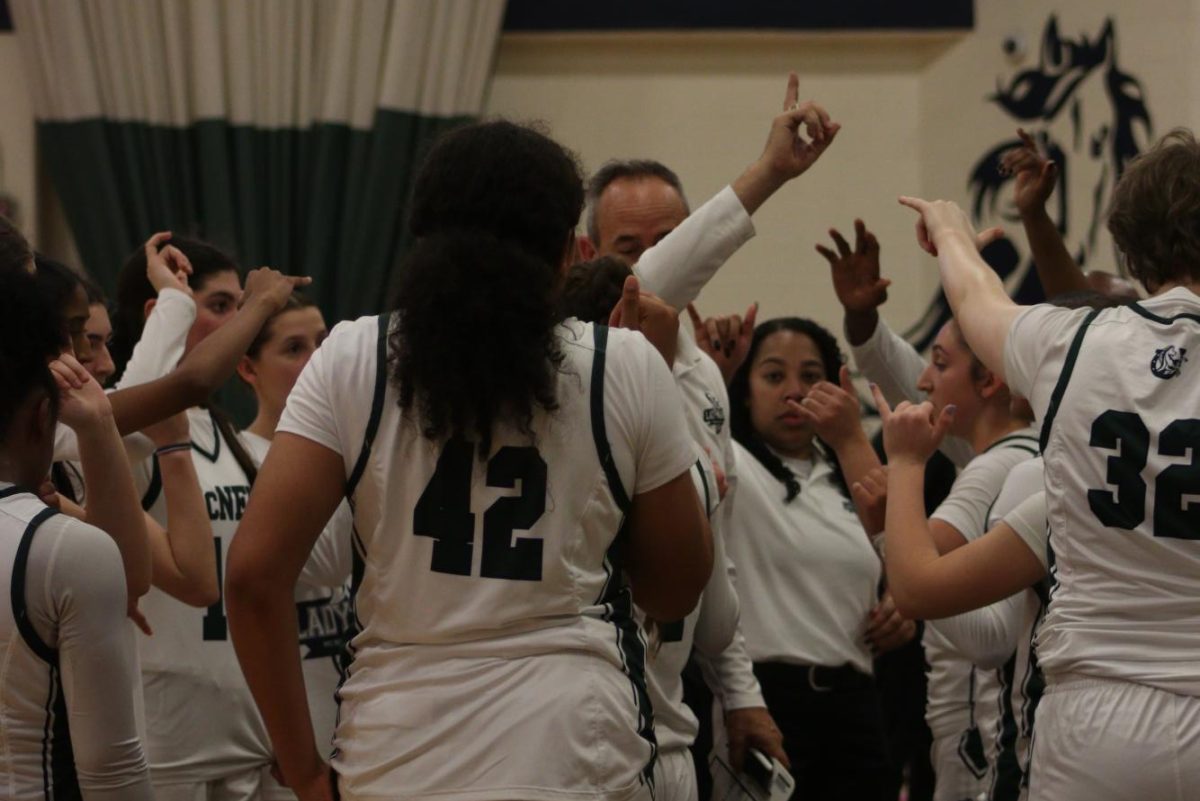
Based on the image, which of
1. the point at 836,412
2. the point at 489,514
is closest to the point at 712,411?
the point at 836,412

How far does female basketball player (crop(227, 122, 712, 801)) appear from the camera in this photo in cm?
183

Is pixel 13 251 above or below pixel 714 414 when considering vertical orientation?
above

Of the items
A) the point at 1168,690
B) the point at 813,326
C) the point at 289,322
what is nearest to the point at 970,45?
the point at 813,326

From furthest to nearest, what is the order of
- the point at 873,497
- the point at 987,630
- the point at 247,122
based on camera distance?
the point at 247,122 < the point at 987,630 < the point at 873,497

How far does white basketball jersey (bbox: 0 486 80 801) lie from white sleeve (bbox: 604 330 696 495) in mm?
709

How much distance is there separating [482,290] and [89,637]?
631 mm

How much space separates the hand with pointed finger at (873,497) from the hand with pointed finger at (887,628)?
1298 mm

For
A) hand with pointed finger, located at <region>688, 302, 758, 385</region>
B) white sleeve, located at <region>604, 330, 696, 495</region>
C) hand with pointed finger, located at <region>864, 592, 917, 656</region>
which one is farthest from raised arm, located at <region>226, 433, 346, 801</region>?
hand with pointed finger, located at <region>864, 592, 917, 656</region>

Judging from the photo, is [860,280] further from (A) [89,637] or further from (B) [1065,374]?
(A) [89,637]

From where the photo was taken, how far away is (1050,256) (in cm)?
321

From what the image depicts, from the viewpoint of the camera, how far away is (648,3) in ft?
21.7

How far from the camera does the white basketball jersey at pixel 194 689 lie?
303 cm

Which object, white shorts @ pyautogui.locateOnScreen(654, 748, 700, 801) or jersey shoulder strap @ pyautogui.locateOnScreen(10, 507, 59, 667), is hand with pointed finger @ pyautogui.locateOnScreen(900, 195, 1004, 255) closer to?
white shorts @ pyautogui.locateOnScreen(654, 748, 700, 801)

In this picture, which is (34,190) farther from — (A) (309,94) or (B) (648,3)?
(B) (648,3)
